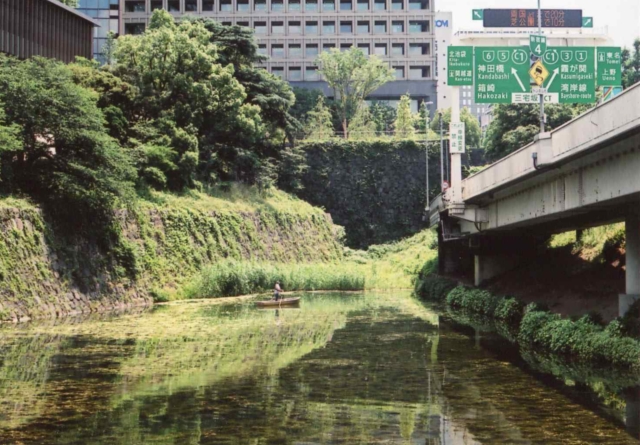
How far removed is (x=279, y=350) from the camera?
23.5 metres

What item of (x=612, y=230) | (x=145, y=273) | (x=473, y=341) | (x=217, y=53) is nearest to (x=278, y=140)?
(x=217, y=53)

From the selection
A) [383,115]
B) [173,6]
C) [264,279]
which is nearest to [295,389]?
[264,279]

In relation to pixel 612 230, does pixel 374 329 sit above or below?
below

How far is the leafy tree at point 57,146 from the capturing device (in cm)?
3581

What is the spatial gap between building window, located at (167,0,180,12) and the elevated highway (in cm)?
7126

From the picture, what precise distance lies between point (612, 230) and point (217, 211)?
1011 inches

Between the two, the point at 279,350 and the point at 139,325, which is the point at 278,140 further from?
the point at 279,350

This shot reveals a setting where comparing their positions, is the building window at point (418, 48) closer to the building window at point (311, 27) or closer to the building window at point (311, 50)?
the building window at point (311, 50)

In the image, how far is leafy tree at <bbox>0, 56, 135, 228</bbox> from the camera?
117 ft

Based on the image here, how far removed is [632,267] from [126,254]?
2591 centimetres

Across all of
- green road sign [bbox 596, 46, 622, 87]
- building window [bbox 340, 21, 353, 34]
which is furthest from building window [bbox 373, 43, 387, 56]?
green road sign [bbox 596, 46, 622, 87]

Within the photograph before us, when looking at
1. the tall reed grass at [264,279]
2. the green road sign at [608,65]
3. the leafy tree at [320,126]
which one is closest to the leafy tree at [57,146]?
the tall reed grass at [264,279]

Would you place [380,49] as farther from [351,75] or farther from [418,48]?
[351,75]

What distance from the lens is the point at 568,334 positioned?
22.6 meters
